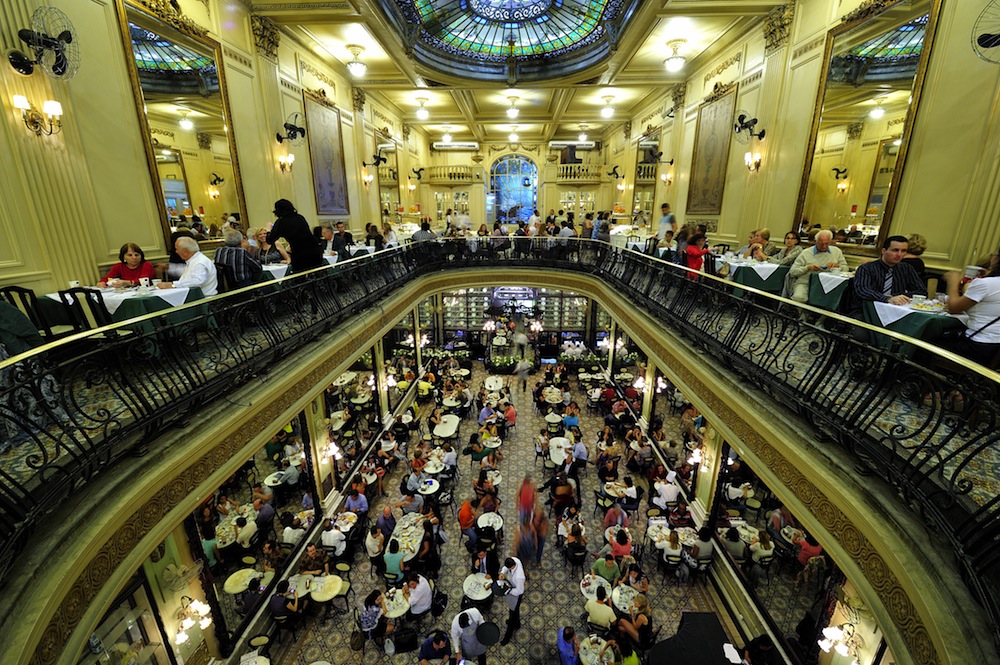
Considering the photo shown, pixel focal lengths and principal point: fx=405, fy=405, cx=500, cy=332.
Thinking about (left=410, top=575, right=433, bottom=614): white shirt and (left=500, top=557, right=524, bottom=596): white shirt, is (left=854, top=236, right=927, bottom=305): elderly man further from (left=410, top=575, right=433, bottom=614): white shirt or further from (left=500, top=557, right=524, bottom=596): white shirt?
(left=410, top=575, right=433, bottom=614): white shirt

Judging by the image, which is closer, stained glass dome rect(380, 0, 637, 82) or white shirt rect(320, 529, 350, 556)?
white shirt rect(320, 529, 350, 556)

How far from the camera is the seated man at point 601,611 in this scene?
5195 millimetres

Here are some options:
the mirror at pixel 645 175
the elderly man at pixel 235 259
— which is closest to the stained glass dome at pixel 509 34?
the mirror at pixel 645 175

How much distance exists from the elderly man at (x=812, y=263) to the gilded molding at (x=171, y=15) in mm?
9027

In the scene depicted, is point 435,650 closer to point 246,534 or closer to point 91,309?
point 246,534

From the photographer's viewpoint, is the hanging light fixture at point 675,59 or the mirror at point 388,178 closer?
the hanging light fixture at point 675,59

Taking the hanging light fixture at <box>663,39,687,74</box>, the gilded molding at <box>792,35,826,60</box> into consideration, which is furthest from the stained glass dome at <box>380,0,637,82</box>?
the gilded molding at <box>792,35,826,60</box>

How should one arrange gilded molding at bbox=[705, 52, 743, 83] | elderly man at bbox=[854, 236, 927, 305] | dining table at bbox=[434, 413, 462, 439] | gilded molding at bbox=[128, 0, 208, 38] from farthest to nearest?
dining table at bbox=[434, 413, 462, 439], gilded molding at bbox=[705, 52, 743, 83], gilded molding at bbox=[128, 0, 208, 38], elderly man at bbox=[854, 236, 927, 305]

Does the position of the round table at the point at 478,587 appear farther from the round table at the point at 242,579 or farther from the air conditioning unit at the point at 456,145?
the air conditioning unit at the point at 456,145

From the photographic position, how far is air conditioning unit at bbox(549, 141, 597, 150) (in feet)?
60.0

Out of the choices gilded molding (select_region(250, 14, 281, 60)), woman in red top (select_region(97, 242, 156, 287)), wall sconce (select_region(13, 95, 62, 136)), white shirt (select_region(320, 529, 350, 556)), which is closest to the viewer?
wall sconce (select_region(13, 95, 62, 136))

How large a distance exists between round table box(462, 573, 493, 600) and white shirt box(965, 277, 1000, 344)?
5.79 meters

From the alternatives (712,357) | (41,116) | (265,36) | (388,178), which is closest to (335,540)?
(712,357)

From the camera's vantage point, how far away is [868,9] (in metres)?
5.47
